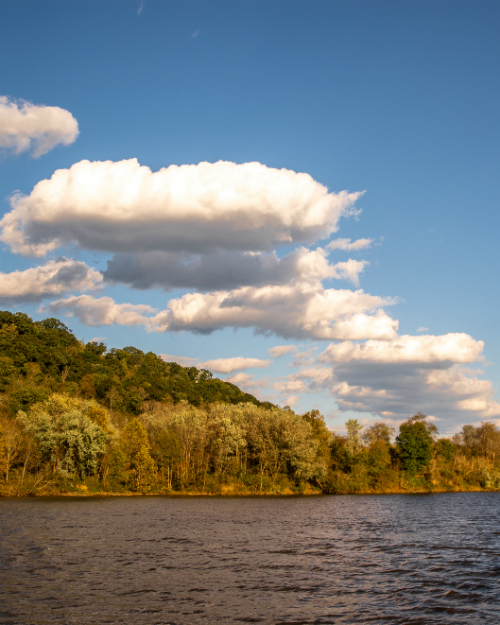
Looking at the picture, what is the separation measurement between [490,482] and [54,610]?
15149cm

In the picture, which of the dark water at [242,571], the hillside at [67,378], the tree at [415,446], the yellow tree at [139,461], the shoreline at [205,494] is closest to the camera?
the dark water at [242,571]

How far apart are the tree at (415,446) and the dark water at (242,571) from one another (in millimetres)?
82565

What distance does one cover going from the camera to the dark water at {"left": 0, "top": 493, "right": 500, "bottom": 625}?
914 inches

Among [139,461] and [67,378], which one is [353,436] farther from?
[67,378]

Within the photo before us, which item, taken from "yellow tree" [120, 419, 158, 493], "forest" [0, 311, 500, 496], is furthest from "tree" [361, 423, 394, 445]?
"yellow tree" [120, 419, 158, 493]

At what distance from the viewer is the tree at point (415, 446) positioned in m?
140

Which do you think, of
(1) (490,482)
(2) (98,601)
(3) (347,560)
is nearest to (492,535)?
(3) (347,560)

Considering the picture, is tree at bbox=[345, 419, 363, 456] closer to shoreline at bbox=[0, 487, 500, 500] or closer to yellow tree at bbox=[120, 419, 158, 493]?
shoreline at bbox=[0, 487, 500, 500]

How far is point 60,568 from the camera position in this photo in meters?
31.8

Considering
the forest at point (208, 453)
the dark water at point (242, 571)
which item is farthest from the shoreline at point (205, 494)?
the dark water at point (242, 571)

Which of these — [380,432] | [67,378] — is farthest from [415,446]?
[67,378]

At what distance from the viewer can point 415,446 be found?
13938 cm

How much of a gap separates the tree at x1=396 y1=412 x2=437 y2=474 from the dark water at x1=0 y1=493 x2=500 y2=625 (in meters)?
82.6

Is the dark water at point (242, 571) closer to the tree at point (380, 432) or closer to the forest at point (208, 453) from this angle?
the forest at point (208, 453)
